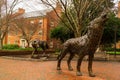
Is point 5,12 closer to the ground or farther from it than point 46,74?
farther from it

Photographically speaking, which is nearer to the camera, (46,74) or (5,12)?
(46,74)

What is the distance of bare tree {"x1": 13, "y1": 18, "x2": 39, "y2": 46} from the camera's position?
129ft

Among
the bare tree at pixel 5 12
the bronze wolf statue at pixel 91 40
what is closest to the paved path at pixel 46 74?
the bronze wolf statue at pixel 91 40

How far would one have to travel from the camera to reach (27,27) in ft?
134

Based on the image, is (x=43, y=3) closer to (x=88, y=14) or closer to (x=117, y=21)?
(x=88, y=14)

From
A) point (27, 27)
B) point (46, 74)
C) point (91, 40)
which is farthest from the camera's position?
point (27, 27)

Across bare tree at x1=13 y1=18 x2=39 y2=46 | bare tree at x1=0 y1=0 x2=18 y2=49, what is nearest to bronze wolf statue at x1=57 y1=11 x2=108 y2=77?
bare tree at x1=0 y1=0 x2=18 y2=49

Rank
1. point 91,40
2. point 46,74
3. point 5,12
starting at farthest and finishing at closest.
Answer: point 5,12, point 46,74, point 91,40

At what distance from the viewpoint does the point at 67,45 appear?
9.47 m

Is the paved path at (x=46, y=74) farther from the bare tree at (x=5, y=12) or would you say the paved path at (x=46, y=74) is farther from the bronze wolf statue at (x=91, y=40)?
the bare tree at (x=5, y=12)

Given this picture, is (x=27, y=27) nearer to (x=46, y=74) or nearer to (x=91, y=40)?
(x=46, y=74)

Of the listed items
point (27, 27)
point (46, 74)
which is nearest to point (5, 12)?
point (27, 27)

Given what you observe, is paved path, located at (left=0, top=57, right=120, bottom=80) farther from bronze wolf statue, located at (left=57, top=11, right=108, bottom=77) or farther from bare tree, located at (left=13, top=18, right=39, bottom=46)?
bare tree, located at (left=13, top=18, right=39, bottom=46)

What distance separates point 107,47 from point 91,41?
28.3 metres
